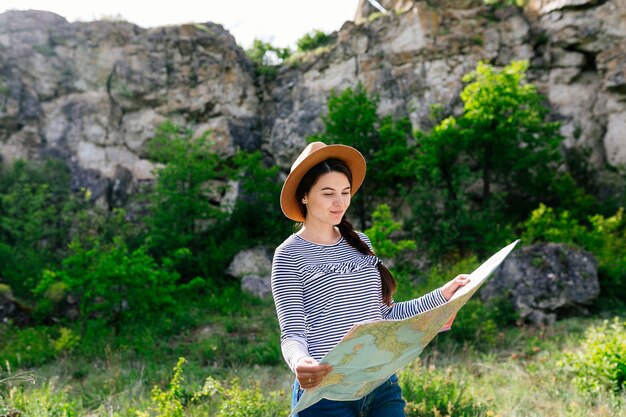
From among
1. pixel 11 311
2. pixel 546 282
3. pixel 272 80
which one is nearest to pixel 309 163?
pixel 546 282

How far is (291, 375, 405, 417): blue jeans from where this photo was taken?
1916 mm

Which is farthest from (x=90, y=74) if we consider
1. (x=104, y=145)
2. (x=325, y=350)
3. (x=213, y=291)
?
(x=325, y=350)

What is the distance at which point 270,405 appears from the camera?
398 centimetres

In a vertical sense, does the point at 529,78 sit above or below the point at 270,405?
above

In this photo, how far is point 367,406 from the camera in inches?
79.1

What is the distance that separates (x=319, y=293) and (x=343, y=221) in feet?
1.53

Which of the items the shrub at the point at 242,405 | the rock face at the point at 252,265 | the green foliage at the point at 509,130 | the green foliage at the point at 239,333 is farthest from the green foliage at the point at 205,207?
the shrub at the point at 242,405

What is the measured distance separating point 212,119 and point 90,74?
4573 millimetres

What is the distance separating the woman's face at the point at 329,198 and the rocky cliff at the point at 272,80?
604 inches

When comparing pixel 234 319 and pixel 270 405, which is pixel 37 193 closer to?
pixel 234 319

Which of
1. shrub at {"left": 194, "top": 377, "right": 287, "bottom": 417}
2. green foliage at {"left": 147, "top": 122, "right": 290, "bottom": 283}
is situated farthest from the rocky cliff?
shrub at {"left": 194, "top": 377, "right": 287, "bottom": 417}

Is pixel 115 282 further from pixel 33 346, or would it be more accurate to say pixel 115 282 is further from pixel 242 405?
pixel 242 405

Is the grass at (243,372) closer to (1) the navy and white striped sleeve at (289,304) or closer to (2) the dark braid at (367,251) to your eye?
(2) the dark braid at (367,251)

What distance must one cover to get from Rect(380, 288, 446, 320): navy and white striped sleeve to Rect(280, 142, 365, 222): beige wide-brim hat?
553mm
